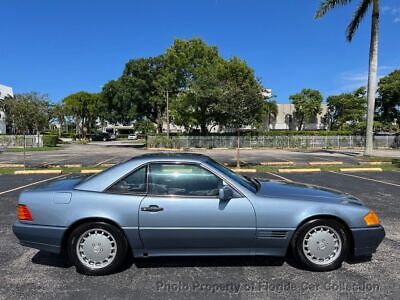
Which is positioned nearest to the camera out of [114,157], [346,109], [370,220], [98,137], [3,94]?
[370,220]

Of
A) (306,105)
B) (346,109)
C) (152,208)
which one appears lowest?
(152,208)

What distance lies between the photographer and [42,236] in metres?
4.25

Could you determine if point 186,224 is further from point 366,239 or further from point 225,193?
point 366,239

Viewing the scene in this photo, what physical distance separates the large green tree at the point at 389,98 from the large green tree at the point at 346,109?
2.63 meters

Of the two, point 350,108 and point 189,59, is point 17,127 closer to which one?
point 189,59

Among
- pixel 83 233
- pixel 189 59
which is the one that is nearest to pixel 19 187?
pixel 83 233

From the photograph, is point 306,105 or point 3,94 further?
point 3,94

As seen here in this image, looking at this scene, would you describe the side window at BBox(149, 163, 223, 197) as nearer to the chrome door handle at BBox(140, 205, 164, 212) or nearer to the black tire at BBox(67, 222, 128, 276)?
the chrome door handle at BBox(140, 205, 164, 212)

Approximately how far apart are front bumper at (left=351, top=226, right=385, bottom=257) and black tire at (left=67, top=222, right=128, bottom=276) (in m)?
2.68

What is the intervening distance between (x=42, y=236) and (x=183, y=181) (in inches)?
68.9

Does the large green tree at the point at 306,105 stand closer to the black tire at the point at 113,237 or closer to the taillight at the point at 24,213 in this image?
the black tire at the point at 113,237

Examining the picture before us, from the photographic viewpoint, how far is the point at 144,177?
14.5 ft

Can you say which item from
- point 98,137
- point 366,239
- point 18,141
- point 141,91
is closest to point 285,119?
point 141,91

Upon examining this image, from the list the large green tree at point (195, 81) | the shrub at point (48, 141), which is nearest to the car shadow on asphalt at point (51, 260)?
the large green tree at point (195, 81)
